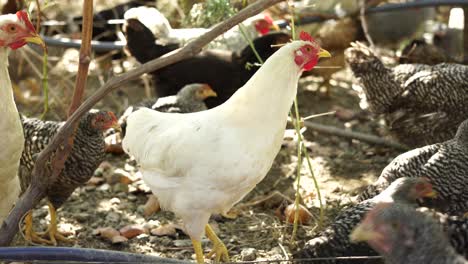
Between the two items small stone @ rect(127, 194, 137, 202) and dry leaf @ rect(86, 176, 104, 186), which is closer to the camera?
small stone @ rect(127, 194, 137, 202)

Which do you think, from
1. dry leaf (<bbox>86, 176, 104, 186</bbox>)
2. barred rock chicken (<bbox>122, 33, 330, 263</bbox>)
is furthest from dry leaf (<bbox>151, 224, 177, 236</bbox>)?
dry leaf (<bbox>86, 176, 104, 186</bbox>)

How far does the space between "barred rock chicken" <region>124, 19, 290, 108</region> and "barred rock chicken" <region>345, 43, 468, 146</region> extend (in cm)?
95

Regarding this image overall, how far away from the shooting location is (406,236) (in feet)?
8.98

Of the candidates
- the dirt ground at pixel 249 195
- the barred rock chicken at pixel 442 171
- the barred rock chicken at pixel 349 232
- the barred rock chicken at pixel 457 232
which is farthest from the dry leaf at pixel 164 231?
the barred rock chicken at pixel 457 232

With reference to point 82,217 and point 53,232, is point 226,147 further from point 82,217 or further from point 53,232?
point 82,217

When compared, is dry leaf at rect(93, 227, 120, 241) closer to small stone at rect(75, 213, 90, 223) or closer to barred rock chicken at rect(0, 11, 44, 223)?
small stone at rect(75, 213, 90, 223)

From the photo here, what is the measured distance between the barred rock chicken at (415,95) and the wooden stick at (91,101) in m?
2.16

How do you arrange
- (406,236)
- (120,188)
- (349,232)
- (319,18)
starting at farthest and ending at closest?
(319,18) < (120,188) < (349,232) < (406,236)

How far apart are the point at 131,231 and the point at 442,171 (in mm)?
1890

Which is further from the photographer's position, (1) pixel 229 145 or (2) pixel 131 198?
(2) pixel 131 198

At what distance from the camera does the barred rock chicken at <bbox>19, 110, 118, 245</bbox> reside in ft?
14.1

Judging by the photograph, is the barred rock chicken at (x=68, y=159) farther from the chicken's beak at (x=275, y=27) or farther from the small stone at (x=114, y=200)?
the chicken's beak at (x=275, y=27)

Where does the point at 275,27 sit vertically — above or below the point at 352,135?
above

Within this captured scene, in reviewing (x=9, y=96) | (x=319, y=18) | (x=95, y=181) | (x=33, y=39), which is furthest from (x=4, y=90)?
(x=319, y=18)
